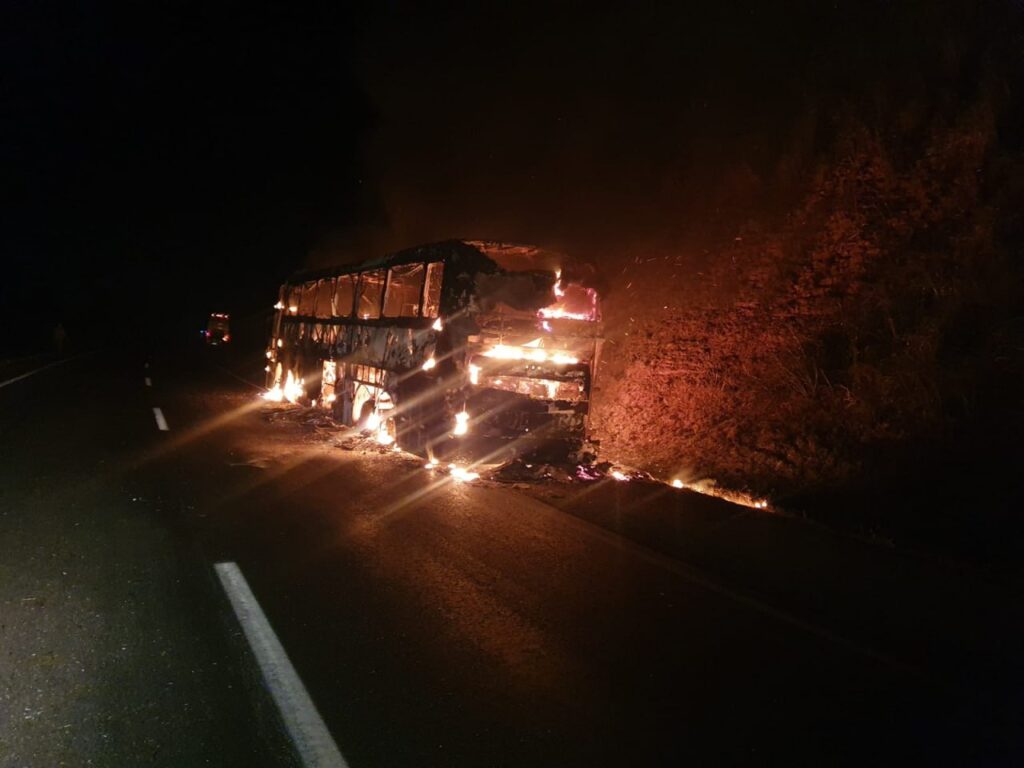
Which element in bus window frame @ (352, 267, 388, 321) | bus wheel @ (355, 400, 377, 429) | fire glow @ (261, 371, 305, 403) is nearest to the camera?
bus window frame @ (352, 267, 388, 321)

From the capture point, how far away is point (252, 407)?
→ 15156 millimetres

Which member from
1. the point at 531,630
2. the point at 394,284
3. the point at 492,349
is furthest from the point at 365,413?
the point at 531,630

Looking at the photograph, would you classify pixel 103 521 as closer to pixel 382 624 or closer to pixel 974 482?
pixel 382 624

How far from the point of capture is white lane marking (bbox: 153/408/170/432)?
11.5m

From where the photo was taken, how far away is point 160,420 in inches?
488

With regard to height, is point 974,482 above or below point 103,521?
above

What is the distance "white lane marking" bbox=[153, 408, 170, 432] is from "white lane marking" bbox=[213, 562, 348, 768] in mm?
7669

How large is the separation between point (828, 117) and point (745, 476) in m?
7.23

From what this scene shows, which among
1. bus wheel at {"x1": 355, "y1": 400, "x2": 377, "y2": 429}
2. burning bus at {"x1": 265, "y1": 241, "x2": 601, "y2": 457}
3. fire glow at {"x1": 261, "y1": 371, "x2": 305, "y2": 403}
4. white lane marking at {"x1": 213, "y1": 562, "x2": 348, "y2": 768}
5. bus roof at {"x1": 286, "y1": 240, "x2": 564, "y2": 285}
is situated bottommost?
fire glow at {"x1": 261, "y1": 371, "x2": 305, "y2": 403}

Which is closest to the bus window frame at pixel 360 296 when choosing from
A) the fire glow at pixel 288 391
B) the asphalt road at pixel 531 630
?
the fire glow at pixel 288 391

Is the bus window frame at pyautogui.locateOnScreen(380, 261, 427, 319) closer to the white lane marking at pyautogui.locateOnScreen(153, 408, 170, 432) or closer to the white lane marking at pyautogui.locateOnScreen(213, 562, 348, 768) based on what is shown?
the white lane marking at pyautogui.locateOnScreen(153, 408, 170, 432)

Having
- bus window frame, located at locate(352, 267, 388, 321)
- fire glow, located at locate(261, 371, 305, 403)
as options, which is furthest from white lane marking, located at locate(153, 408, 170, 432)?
bus window frame, located at locate(352, 267, 388, 321)

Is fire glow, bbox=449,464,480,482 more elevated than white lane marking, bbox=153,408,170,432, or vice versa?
fire glow, bbox=449,464,480,482

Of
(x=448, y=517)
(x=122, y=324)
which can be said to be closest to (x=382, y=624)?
(x=448, y=517)
